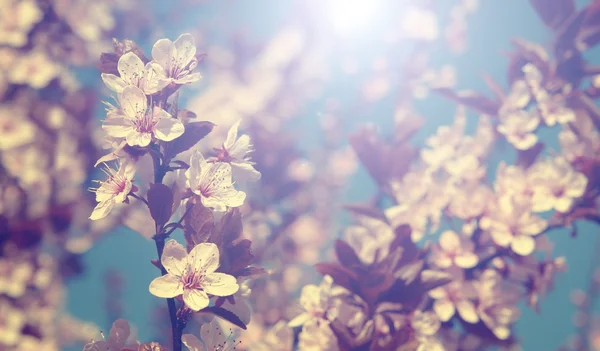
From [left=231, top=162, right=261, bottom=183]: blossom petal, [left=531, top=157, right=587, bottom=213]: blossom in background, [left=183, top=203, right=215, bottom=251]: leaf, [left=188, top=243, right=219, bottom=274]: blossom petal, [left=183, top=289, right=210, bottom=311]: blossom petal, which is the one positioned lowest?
[left=531, top=157, right=587, bottom=213]: blossom in background

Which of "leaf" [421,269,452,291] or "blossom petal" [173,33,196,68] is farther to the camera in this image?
"leaf" [421,269,452,291]

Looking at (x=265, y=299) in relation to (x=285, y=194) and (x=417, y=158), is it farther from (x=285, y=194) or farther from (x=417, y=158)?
(x=417, y=158)

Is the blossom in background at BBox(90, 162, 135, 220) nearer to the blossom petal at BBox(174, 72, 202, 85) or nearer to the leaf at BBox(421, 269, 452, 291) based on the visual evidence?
the blossom petal at BBox(174, 72, 202, 85)

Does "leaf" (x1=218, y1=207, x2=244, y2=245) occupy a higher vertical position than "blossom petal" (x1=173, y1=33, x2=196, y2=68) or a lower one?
lower

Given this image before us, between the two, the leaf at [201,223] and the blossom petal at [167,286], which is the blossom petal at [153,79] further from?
the blossom petal at [167,286]

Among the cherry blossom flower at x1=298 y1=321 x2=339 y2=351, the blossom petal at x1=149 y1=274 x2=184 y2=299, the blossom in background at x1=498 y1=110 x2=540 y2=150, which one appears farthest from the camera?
the blossom in background at x1=498 y1=110 x2=540 y2=150

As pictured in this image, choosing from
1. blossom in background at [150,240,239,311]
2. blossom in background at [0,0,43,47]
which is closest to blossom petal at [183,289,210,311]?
blossom in background at [150,240,239,311]

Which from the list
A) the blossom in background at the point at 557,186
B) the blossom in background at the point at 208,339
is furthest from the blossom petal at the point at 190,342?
the blossom in background at the point at 557,186

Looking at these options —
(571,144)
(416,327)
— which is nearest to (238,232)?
(416,327)
